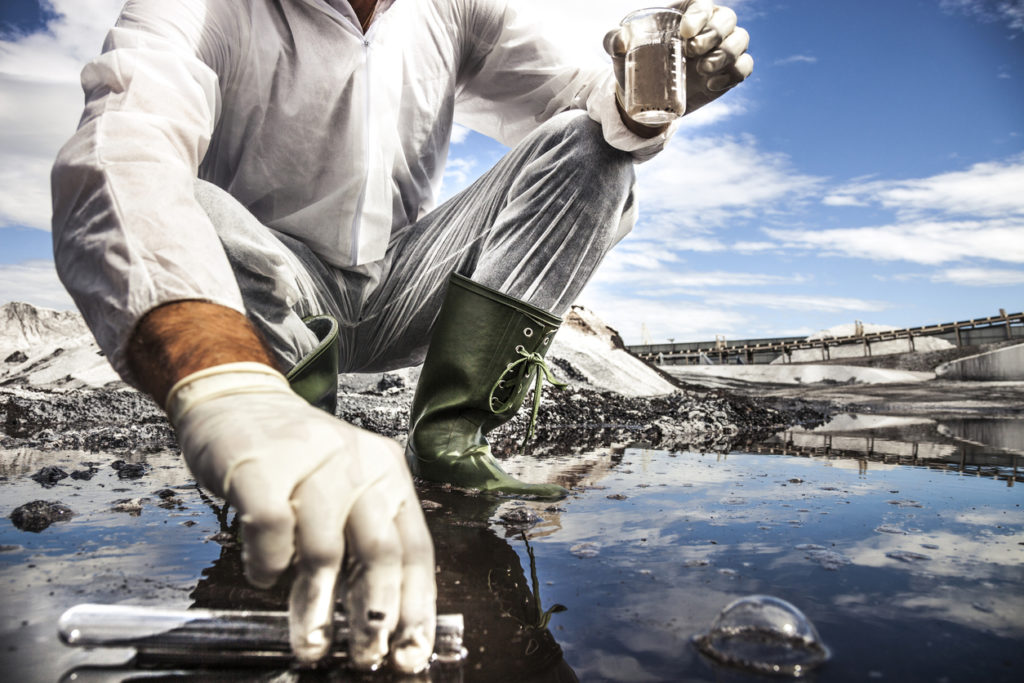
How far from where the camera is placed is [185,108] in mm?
1242

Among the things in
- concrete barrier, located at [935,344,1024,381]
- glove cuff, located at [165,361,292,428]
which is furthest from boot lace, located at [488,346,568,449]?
concrete barrier, located at [935,344,1024,381]

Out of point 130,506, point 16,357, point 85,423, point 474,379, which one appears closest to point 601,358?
point 85,423

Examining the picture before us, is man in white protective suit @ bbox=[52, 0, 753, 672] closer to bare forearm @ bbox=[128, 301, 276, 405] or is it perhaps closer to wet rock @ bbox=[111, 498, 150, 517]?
bare forearm @ bbox=[128, 301, 276, 405]

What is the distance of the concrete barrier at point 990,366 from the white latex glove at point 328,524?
549 inches

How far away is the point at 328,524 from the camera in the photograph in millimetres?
642

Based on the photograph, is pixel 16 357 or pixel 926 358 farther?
pixel 926 358

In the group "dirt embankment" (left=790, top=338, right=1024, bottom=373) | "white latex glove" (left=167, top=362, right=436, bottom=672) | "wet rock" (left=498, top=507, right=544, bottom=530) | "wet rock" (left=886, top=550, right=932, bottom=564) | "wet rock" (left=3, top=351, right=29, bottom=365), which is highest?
Result: "dirt embankment" (left=790, top=338, right=1024, bottom=373)

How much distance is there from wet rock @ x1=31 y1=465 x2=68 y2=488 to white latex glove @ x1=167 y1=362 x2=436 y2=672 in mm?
1508

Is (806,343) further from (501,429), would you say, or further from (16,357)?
(16,357)

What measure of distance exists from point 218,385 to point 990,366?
1464 cm

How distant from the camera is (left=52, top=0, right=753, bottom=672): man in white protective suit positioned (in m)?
0.68

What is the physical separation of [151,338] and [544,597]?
2.25ft

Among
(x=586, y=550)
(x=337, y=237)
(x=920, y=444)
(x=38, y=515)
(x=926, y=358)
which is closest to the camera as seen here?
(x=586, y=550)

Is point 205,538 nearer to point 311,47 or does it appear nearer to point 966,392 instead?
point 311,47
